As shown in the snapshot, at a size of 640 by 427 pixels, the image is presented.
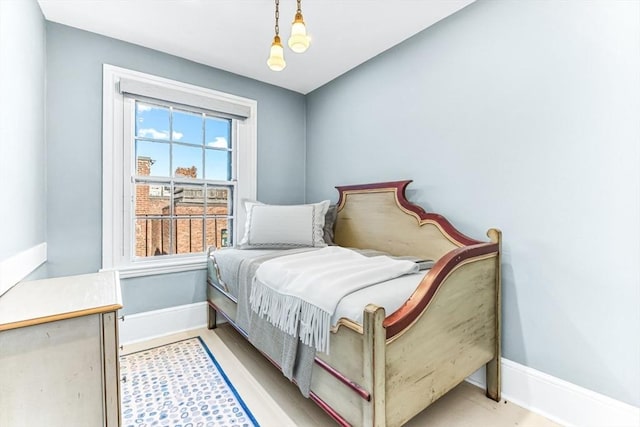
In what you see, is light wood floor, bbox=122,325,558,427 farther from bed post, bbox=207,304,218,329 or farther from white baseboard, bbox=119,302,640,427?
bed post, bbox=207,304,218,329

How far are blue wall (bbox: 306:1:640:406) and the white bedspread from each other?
70 centimetres

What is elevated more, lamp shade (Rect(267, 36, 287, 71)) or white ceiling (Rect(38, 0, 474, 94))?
white ceiling (Rect(38, 0, 474, 94))

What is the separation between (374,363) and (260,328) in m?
0.88

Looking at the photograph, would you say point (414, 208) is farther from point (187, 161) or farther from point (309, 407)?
point (187, 161)

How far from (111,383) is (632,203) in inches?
90.5

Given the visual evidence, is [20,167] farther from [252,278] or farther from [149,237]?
[252,278]

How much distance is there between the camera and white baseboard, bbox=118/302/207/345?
2.33 meters

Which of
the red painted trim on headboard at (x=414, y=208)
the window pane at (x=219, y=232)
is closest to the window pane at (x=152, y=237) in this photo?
the window pane at (x=219, y=232)

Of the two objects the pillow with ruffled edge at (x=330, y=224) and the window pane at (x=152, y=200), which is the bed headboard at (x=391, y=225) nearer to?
the pillow with ruffled edge at (x=330, y=224)

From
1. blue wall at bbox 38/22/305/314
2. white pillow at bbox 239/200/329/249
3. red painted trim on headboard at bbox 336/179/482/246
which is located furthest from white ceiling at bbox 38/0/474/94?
white pillow at bbox 239/200/329/249

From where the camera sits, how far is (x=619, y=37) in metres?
1.36

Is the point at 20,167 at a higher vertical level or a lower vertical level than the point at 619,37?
lower

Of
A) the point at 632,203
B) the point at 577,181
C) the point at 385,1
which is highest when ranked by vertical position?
the point at 385,1

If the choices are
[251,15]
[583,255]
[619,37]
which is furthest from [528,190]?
[251,15]
